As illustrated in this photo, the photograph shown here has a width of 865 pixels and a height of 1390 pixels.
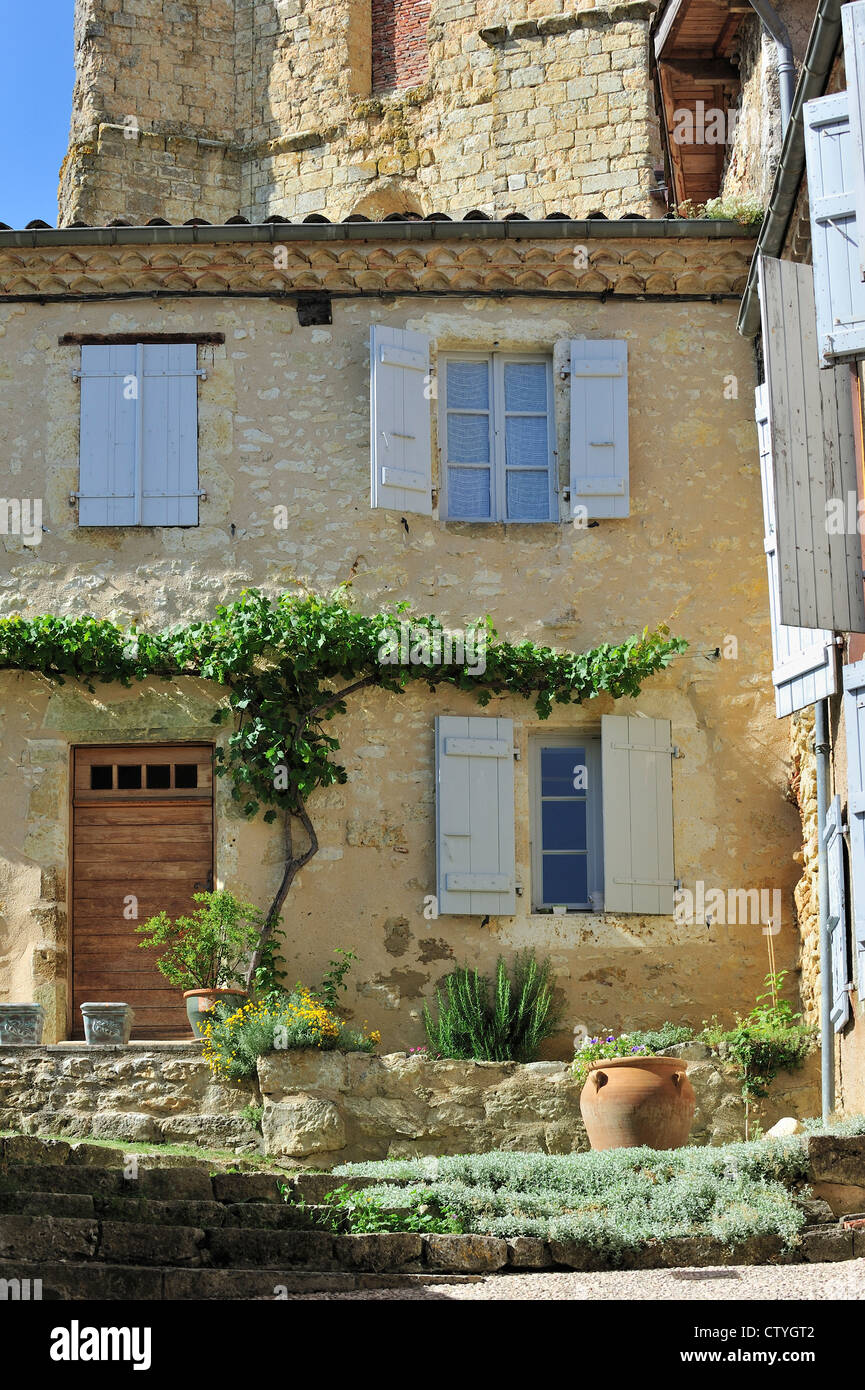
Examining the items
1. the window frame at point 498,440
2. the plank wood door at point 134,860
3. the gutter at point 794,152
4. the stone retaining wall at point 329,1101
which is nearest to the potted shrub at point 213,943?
the plank wood door at point 134,860

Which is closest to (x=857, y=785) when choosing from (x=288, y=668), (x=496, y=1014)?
Answer: (x=496, y=1014)

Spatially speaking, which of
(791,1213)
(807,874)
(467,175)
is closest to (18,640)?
(807,874)

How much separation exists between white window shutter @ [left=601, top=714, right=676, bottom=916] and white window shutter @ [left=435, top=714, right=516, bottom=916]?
60 centimetres

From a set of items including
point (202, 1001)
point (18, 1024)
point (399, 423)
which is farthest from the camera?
point (399, 423)

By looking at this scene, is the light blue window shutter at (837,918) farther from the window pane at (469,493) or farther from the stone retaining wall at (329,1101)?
the window pane at (469,493)

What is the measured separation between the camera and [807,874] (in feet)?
35.6

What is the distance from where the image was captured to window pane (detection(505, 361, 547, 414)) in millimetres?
12070

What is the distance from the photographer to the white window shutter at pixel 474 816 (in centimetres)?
1108

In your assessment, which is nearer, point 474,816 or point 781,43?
point 474,816

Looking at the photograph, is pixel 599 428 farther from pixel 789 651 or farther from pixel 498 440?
pixel 789 651

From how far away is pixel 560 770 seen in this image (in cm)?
1165

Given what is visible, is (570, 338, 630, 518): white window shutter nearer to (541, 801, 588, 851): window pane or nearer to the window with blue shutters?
(541, 801, 588, 851): window pane

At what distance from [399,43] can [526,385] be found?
375 inches

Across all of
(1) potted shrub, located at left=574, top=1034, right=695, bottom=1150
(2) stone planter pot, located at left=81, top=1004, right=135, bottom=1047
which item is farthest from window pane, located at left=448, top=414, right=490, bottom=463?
(1) potted shrub, located at left=574, top=1034, right=695, bottom=1150
